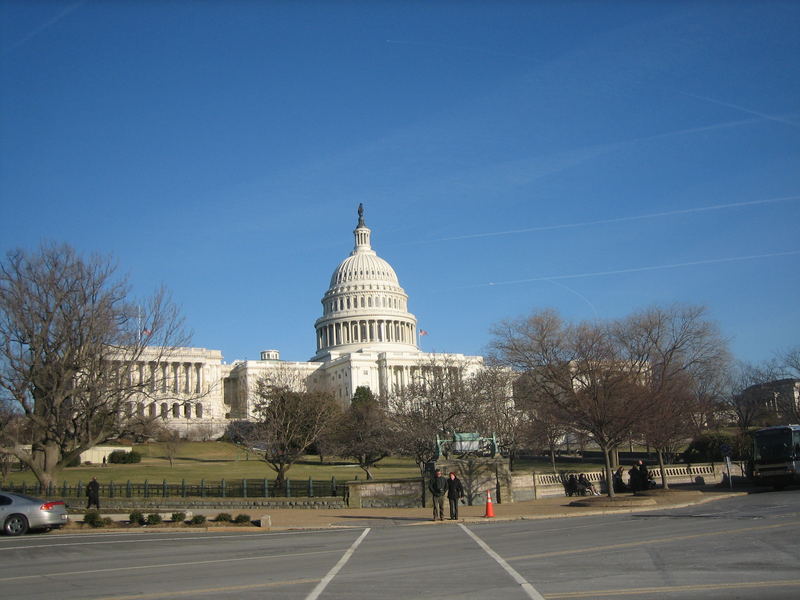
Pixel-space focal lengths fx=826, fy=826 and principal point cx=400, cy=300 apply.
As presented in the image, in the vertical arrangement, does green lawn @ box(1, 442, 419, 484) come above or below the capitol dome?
below

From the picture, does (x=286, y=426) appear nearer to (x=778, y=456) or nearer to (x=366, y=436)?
(x=366, y=436)

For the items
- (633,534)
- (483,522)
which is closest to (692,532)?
(633,534)

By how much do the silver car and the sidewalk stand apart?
4.81m

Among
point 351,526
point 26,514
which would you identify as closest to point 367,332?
point 351,526

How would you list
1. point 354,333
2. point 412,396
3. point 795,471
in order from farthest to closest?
point 354,333, point 412,396, point 795,471

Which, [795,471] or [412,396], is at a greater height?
[412,396]

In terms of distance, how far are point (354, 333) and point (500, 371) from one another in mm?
98757

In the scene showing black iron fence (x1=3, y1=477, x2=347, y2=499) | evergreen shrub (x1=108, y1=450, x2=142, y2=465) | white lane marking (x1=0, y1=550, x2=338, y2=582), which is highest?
evergreen shrub (x1=108, y1=450, x2=142, y2=465)

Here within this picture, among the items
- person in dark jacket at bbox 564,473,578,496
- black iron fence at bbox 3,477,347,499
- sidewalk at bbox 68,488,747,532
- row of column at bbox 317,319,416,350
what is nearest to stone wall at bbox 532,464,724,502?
person in dark jacket at bbox 564,473,578,496

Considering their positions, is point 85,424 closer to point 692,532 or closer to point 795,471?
point 692,532

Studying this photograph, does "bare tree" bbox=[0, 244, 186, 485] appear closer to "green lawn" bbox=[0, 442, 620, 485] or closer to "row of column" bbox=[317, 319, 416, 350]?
"green lawn" bbox=[0, 442, 620, 485]

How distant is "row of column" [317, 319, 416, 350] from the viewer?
165250 mm

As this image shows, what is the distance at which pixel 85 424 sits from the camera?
38.0 meters

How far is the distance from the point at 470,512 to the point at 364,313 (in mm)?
134148
